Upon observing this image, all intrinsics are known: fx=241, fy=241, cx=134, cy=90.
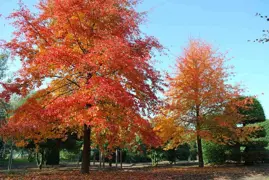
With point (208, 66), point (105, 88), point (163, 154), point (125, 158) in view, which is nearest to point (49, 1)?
point (105, 88)

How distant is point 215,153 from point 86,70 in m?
17.9

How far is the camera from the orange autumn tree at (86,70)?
436 inches

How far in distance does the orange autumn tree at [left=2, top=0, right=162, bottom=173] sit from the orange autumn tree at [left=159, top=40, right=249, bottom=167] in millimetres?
6795

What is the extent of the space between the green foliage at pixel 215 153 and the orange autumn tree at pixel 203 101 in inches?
151

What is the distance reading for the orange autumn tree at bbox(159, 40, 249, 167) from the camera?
19.5 m

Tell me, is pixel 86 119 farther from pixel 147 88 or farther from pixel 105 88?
pixel 147 88

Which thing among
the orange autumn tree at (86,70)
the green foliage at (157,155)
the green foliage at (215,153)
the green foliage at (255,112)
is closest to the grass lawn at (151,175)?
the orange autumn tree at (86,70)

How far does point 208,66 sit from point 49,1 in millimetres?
13552

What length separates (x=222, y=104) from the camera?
1992cm

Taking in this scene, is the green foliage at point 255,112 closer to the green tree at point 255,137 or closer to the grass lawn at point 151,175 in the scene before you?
the green tree at point 255,137

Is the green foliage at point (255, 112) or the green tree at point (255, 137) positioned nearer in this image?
the green tree at point (255, 137)

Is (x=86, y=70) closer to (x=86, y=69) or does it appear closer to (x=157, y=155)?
(x=86, y=69)

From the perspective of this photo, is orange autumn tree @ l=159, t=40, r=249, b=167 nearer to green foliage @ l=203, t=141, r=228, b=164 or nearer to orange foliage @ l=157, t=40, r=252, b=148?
orange foliage @ l=157, t=40, r=252, b=148

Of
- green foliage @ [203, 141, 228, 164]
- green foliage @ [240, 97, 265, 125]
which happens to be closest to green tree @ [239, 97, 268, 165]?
green foliage @ [240, 97, 265, 125]
